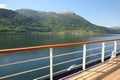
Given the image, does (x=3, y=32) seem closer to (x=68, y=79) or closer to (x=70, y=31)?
(x=70, y=31)

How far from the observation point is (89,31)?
649ft

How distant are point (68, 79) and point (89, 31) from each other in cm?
19706

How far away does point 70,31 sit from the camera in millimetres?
195375

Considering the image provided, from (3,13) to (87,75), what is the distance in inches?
7244

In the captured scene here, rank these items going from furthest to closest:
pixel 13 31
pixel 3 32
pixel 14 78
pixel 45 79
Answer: pixel 13 31
pixel 3 32
pixel 14 78
pixel 45 79

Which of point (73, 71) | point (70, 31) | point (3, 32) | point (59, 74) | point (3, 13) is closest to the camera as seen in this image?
point (59, 74)

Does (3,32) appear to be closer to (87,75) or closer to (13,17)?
(13,17)

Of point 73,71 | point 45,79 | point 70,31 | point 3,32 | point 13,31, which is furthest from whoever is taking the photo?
point 70,31

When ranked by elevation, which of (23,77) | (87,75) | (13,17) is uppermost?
(13,17)

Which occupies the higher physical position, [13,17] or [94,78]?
[13,17]

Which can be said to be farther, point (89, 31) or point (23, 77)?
point (89, 31)

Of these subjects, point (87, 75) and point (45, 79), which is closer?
point (45, 79)

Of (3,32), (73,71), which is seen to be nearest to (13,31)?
(3,32)

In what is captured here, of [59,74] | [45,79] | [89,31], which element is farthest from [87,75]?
[89,31]
